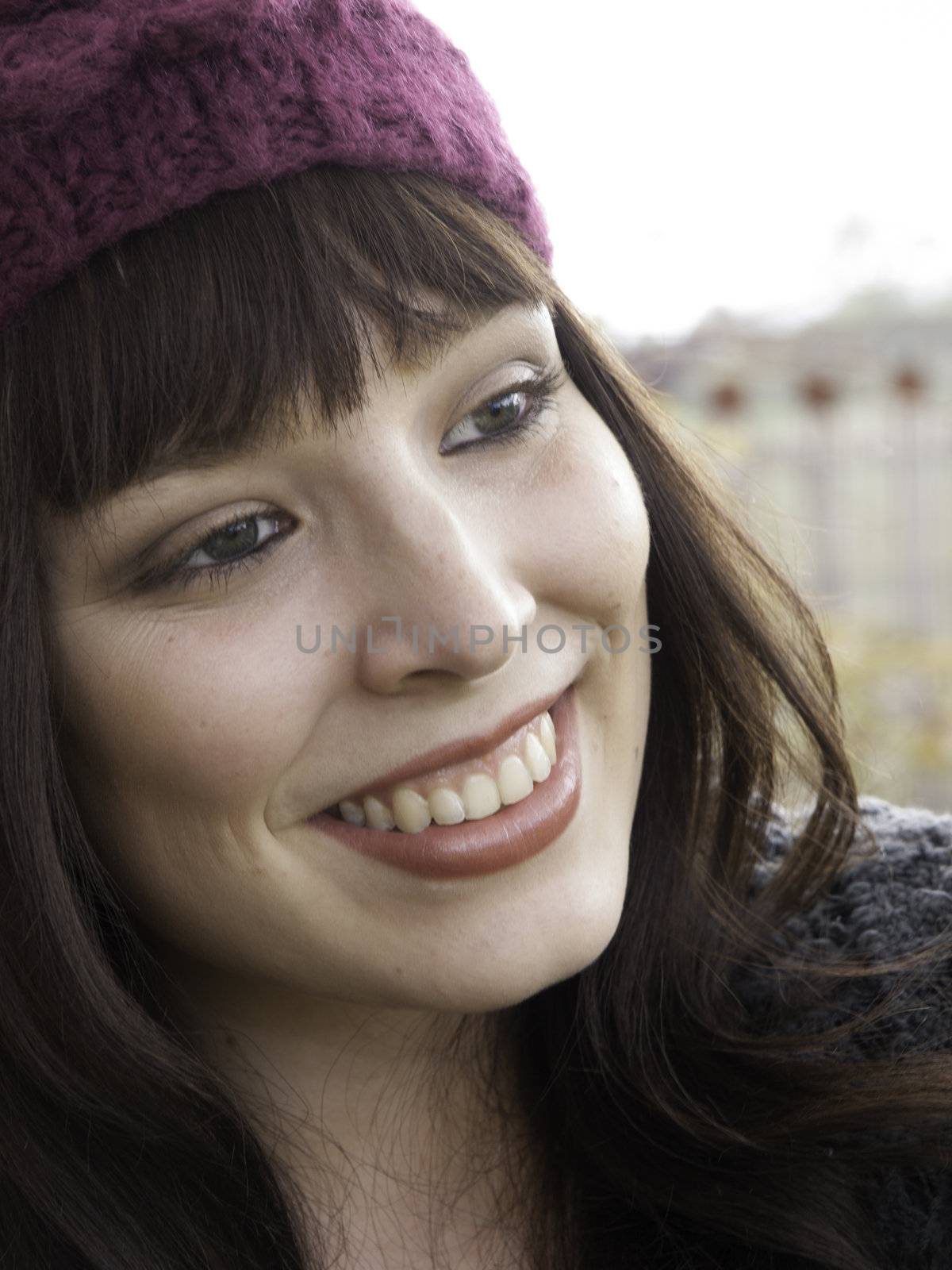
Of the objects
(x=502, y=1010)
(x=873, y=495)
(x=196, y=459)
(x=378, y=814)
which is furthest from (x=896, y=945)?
(x=873, y=495)

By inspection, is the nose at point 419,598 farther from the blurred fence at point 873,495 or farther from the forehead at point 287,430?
the blurred fence at point 873,495

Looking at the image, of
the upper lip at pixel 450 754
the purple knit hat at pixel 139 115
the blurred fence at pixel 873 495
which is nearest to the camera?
the purple knit hat at pixel 139 115

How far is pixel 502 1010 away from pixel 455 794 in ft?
1.84

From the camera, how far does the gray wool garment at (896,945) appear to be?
67.6 inches

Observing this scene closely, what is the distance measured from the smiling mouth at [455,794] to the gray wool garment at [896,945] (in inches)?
23.1

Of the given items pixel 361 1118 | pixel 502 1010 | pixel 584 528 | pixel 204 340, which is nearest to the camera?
pixel 204 340

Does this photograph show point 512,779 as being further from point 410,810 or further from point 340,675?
point 340,675

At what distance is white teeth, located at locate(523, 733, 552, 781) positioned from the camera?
5.51ft

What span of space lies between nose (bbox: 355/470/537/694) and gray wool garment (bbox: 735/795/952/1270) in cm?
78

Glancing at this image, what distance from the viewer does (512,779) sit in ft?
5.42

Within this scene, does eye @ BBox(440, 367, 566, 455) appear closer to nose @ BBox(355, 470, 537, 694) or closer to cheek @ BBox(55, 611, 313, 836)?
nose @ BBox(355, 470, 537, 694)

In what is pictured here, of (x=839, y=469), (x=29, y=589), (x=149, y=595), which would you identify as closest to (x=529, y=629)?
(x=149, y=595)

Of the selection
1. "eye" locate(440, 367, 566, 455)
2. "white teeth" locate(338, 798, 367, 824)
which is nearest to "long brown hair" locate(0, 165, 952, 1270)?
"eye" locate(440, 367, 566, 455)

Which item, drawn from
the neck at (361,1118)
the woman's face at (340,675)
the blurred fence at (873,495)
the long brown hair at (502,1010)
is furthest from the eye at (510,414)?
the blurred fence at (873,495)
